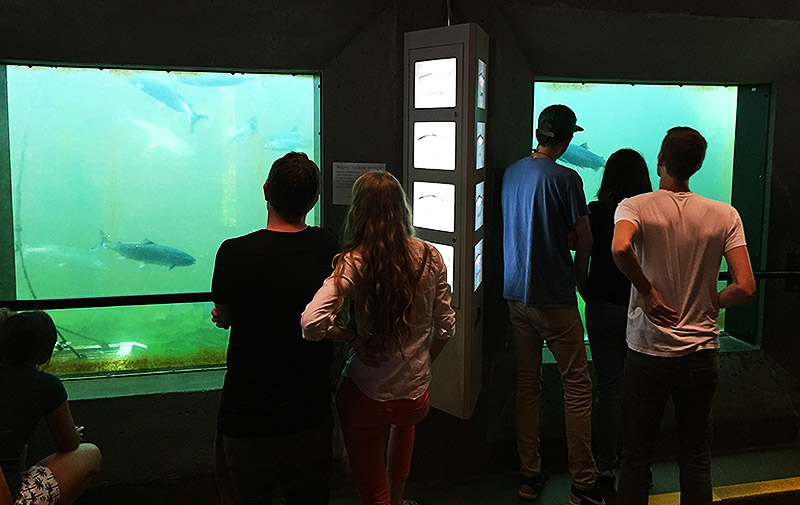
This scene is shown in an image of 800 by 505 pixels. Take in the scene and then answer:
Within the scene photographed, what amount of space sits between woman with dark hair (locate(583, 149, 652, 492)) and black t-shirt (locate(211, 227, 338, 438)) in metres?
1.67

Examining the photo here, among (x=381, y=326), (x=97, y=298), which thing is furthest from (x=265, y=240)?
(x=97, y=298)

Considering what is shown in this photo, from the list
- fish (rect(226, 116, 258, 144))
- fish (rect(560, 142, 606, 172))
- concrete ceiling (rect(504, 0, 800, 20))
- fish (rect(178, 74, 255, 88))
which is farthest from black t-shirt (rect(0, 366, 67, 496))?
fish (rect(226, 116, 258, 144))

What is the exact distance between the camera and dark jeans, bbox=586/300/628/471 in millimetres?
3133

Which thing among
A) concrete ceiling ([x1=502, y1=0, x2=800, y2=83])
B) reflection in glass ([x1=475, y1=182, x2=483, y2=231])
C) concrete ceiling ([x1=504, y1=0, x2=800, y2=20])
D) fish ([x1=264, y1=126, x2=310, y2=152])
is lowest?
reflection in glass ([x1=475, y1=182, x2=483, y2=231])

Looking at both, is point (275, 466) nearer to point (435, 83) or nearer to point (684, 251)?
point (684, 251)

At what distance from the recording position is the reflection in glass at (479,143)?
9.60 feet

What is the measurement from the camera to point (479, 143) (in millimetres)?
3033

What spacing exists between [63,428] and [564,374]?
215 centimetres

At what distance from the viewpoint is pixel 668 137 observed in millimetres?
2371

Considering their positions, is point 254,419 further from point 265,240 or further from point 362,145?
point 362,145

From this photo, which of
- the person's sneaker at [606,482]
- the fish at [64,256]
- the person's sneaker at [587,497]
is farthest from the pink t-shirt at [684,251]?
the fish at [64,256]

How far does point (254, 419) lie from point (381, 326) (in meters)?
0.49

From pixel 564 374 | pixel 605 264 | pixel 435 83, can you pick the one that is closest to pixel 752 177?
pixel 605 264

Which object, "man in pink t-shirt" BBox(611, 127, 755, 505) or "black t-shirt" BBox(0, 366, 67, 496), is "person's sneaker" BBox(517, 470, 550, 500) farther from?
"black t-shirt" BBox(0, 366, 67, 496)
